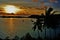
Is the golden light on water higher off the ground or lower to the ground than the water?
higher

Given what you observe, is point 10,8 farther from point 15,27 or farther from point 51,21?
point 51,21

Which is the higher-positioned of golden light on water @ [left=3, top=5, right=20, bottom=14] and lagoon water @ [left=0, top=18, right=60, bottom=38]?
golden light on water @ [left=3, top=5, right=20, bottom=14]

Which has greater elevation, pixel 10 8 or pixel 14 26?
pixel 10 8

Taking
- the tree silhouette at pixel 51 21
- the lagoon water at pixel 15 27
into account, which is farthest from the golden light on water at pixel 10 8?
the tree silhouette at pixel 51 21

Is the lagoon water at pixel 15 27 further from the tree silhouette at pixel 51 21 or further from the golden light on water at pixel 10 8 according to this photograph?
the tree silhouette at pixel 51 21

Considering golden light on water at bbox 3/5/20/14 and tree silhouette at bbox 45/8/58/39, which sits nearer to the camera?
golden light on water at bbox 3/5/20/14

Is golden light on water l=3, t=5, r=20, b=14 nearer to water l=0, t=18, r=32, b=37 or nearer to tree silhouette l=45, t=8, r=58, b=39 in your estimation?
water l=0, t=18, r=32, b=37

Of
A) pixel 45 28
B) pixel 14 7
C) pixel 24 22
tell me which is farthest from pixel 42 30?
pixel 14 7

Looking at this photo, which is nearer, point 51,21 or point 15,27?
point 15,27

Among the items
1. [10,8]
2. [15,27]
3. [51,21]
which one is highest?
[10,8]

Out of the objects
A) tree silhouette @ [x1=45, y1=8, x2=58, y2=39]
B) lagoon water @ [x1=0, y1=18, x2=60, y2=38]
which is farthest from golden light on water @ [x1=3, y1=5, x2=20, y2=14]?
tree silhouette @ [x1=45, y1=8, x2=58, y2=39]

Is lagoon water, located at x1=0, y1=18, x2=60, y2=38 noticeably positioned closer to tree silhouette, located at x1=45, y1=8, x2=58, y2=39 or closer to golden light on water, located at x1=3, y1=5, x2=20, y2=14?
golden light on water, located at x1=3, y1=5, x2=20, y2=14

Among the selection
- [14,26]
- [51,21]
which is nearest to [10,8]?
[14,26]

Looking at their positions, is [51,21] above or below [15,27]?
above
